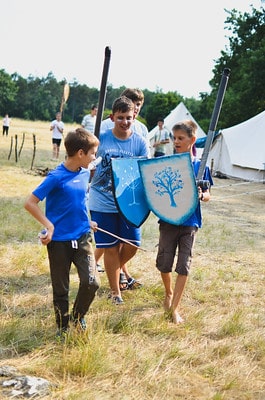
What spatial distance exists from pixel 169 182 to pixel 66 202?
1.02 metres

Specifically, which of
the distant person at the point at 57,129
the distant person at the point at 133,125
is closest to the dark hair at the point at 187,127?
the distant person at the point at 133,125

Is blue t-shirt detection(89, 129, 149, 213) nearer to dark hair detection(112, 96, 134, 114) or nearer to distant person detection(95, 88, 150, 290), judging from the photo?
distant person detection(95, 88, 150, 290)

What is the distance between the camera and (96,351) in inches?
118

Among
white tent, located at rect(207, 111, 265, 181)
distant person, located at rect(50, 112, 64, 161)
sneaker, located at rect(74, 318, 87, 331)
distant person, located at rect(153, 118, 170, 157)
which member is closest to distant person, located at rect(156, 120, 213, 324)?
sneaker, located at rect(74, 318, 87, 331)

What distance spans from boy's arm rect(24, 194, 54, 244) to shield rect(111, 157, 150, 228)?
925 mm

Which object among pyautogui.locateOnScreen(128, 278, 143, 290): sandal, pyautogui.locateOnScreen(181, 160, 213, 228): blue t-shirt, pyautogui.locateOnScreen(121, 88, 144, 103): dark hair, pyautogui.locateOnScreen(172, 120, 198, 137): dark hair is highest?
pyautogui.locateOnScreen(121, 88, 144, 103): dark hair

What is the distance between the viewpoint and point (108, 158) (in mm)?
4188

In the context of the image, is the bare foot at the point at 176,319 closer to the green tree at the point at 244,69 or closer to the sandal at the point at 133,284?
the sandal at the point at 133,284

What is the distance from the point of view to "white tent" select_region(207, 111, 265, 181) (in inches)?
659

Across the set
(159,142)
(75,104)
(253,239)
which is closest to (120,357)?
(253,239)

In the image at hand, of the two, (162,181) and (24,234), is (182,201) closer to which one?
(162,181)

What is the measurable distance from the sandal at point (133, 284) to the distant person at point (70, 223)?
139cm

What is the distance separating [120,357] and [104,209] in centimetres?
146

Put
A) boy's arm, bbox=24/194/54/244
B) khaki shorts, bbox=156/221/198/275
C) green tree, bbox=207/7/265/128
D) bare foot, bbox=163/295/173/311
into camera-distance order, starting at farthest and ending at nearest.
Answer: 1. green tree, bbox=207/7/265/128
2. bare foot, bbox=163/295/173/311
3. khaki shorts, bbox=156/221/198/275
4. boy's arm, bbox=24/194/54/244
